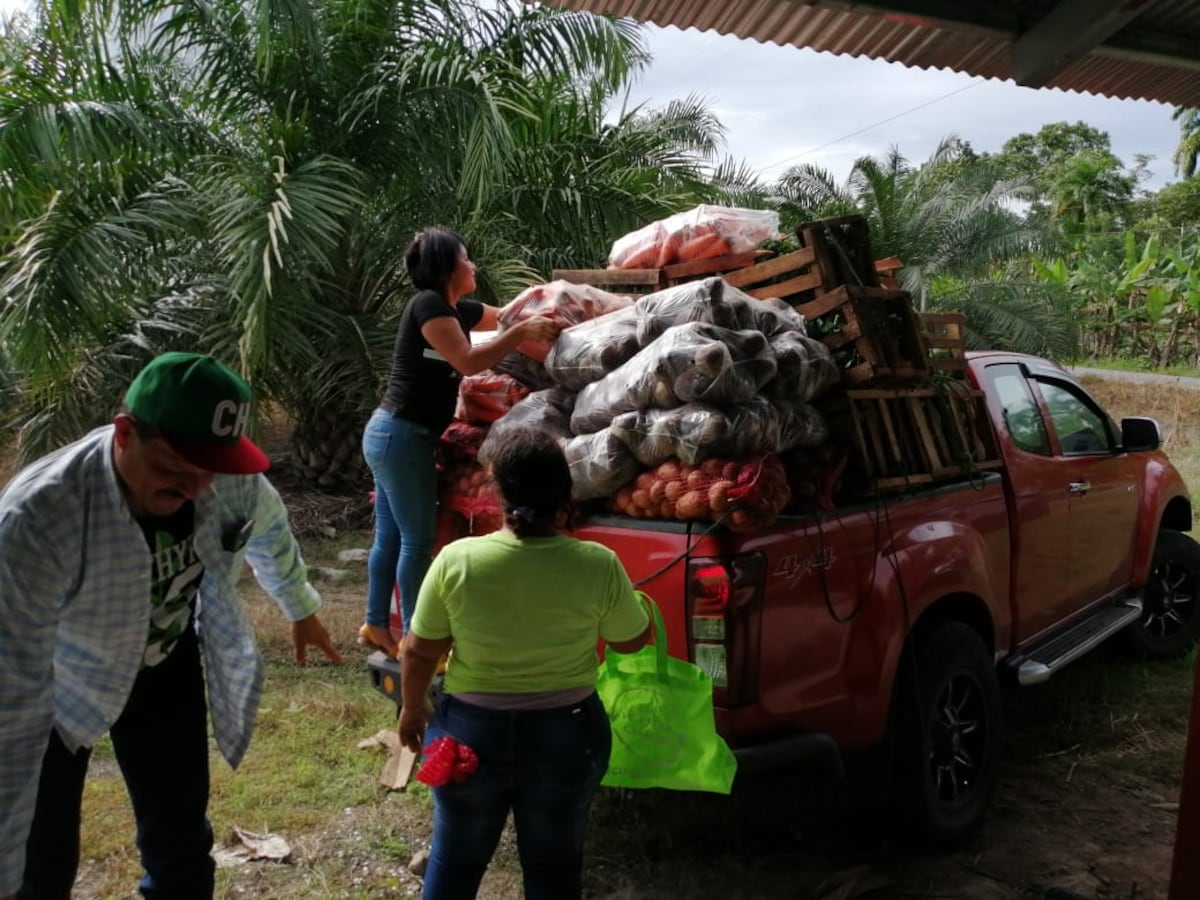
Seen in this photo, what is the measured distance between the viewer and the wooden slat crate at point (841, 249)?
12.8ft

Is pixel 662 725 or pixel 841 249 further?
pixel 841 249

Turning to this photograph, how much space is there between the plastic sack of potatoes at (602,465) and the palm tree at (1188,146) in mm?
38095

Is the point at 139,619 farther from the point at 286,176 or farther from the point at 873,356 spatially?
the point at 286,176

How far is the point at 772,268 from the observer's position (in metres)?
4.07

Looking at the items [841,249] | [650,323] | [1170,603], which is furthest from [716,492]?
[1170,603]

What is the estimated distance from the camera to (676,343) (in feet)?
11.2

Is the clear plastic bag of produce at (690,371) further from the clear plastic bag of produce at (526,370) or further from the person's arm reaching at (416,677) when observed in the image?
the person's arm reaching at (416,677)

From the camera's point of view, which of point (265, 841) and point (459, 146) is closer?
→ point (265, 841)

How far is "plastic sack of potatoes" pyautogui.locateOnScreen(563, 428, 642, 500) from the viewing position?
341 centimetres

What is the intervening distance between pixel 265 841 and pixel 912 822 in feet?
7.93

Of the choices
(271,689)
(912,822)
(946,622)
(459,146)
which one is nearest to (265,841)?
(271,689)

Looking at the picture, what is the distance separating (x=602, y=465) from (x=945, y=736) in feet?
5.54

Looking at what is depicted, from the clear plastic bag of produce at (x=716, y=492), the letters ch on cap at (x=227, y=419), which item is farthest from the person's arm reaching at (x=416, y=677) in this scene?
the clear plastic bag of produce at (x=716, y=492)

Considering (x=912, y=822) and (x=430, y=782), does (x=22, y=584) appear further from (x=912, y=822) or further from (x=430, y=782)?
(x=912, y=822)
